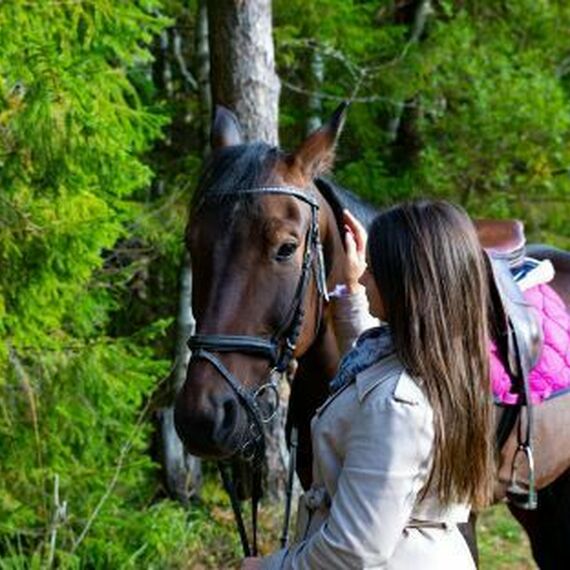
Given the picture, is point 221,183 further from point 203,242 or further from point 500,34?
point 500,34

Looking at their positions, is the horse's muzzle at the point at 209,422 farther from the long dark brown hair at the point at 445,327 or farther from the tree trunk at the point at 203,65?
the tree trunk at the point at 203,65

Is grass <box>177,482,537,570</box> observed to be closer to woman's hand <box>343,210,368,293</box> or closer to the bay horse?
the bay horse

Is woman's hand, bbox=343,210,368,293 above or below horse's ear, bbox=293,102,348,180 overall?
below

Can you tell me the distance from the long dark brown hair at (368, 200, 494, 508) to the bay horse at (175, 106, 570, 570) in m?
0.81

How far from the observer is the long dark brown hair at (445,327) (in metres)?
2.21

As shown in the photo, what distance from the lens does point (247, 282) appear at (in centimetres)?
310

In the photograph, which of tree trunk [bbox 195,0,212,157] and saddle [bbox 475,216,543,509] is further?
tree trunk [bbox 195,0,212,157]

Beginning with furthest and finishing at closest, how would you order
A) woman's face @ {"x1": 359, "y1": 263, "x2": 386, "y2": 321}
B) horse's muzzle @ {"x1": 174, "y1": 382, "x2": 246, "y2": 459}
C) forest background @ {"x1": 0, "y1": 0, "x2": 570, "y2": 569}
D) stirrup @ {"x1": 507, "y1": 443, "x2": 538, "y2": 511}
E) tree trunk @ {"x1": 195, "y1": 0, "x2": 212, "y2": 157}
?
tree trunk @ {"x1": 195, "y1": 0, "x2": 212, "y2": 157}, forest background @ {"x1": 0, "y1": 0, "x2": 570, "y2": 569}, stirrup @ {"x1": 507, "y1": 443, "x2": 538, "y2": 511}, horse's muzzle @ {"x1": 174, "y1": 382, "x2": 246, "y2": 459}, woman's face @ {"x1": 359, "y1": 263, "x2": 386, "y2": 321}

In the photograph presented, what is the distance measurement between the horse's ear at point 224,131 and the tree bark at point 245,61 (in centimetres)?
223

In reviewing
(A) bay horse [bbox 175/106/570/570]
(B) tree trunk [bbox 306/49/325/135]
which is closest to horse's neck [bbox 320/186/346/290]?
(A) bay horse [bbox 175/106/570/570]

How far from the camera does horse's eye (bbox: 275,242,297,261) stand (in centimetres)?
319

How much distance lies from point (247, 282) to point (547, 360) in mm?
1202

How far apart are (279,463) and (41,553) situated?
174 cm

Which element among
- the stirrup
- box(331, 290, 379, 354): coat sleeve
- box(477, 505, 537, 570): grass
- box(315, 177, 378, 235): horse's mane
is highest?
box(315, 177, 378, 235): horse's mane
